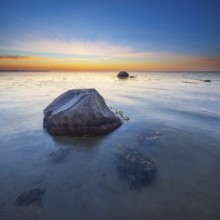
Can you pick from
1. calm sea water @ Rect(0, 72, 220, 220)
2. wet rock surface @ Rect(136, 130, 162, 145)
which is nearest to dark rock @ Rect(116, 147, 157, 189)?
calm sea water @ Rect(0, 72, 220, 220)

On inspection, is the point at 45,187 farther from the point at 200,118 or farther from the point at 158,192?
the point at 200,118

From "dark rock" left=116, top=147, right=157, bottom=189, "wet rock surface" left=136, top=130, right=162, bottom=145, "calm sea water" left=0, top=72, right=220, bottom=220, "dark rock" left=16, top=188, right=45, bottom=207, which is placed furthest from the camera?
"wet rock surface" left=136, top=130, right=162, bottom=145

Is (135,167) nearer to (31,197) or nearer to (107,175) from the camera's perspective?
(107,175)

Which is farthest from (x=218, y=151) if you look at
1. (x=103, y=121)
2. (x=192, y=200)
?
(x=103, y=121)

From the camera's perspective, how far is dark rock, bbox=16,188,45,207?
120 inches

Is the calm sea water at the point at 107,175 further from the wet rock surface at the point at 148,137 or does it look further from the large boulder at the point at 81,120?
the large boulder at the point at 81,120

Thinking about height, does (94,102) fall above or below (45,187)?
above

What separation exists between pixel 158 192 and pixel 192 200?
2.01 ft

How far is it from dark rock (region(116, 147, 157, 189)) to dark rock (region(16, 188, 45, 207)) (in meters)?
1.72

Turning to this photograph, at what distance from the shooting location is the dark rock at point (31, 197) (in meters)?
3.05

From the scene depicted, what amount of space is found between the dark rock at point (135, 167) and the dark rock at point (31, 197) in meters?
1.72

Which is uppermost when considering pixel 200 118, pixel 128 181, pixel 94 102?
pixel 94 102

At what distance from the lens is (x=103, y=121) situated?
256 inches

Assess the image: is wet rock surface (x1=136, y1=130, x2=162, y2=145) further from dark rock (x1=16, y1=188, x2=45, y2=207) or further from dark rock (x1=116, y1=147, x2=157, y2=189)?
dark rock (x1=16, y1=188, x2=45, y2=207)
